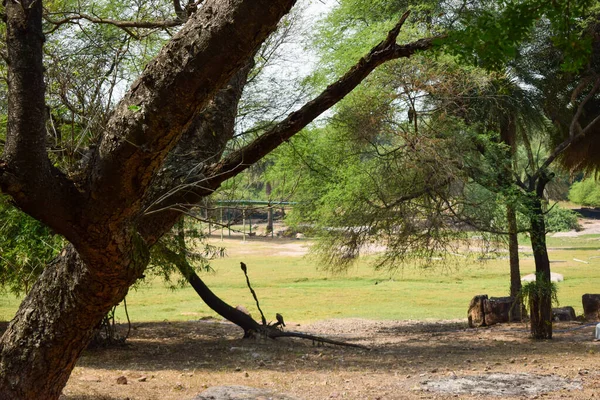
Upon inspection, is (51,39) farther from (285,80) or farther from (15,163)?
(15,163)

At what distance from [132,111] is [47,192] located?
64 centimetres

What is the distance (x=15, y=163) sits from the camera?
3.48 metres

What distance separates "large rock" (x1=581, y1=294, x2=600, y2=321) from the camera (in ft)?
45.7

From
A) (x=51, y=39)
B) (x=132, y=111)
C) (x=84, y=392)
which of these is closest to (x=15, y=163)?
(x=132, y=111)

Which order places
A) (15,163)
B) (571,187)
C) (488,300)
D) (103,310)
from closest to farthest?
(15,163), (103,310), (488,300), (571,187)

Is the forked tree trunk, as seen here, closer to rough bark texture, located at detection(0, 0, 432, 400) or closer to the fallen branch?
rough bark texture, located at detection(0, 0, 432, 400)

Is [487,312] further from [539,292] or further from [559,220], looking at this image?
[539,292]

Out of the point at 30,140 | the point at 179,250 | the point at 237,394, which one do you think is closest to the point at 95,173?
the point at 30,140

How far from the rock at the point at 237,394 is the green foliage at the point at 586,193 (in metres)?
41.9

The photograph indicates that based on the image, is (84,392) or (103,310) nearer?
(103,310)

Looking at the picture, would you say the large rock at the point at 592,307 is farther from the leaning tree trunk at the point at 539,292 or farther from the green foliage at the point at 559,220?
the green foliage at the point at 559,220

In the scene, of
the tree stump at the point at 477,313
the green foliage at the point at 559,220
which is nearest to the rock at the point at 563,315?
the tree stump at the point at 477,313

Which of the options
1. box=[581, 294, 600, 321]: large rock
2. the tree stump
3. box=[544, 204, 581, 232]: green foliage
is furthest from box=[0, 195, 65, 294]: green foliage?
box=[581, 294, 600, 321]: large rock

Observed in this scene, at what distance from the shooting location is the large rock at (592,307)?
1394 centimetres
